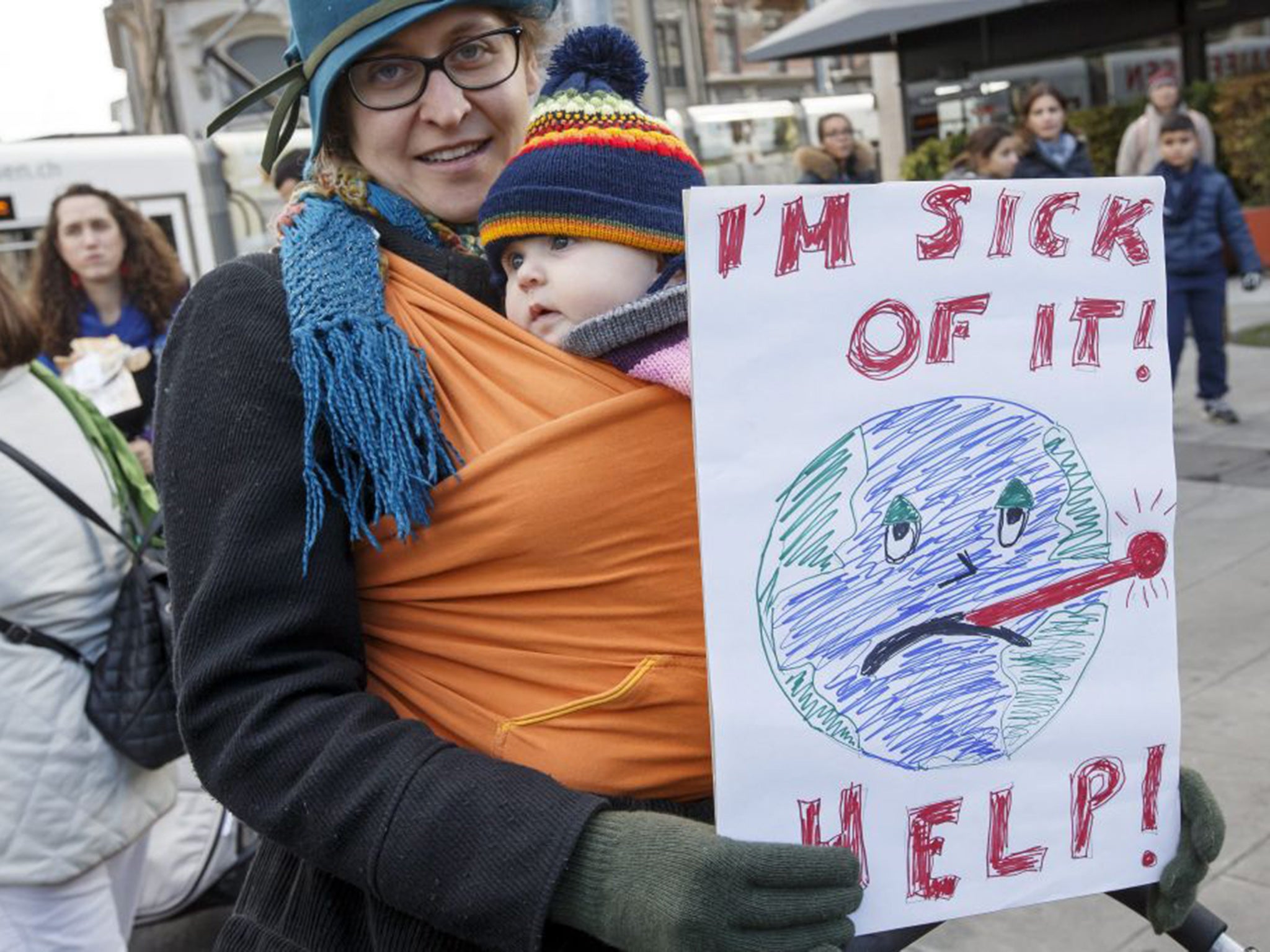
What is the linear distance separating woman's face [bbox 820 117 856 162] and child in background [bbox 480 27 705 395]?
7.60 meters

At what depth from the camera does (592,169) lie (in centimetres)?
140

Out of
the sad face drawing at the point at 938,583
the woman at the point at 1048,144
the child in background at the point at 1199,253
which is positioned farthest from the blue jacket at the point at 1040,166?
the sad face drawing at the point at 938,583

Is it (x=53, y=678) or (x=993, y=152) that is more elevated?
(x=993, y=152)

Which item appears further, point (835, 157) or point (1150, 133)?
point (1150, 133)

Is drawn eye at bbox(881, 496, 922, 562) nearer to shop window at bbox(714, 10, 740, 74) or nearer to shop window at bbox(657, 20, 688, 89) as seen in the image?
shop window at bbox(657, 20, 688, 89)

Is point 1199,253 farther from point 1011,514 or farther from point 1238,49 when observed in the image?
point 1238,49

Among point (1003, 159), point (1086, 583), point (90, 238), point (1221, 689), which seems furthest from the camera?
point (1003, 159)

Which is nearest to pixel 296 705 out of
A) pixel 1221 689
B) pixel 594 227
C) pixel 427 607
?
pixel 427 607

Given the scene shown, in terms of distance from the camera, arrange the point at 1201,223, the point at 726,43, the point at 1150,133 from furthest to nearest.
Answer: the point at 726,43 < the point at 1150,133 < the point at 1201,223

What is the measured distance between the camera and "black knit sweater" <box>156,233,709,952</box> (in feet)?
4.11

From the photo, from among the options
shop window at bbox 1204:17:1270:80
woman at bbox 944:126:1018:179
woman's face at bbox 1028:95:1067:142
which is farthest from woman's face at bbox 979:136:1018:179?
shop window at bbox 1204:17:1270:80

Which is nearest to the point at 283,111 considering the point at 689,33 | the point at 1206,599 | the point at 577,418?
the point at 577,418

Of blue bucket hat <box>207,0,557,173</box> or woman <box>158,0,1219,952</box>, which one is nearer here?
woman <box>158,0,1219,952</box>

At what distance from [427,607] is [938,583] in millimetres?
467
